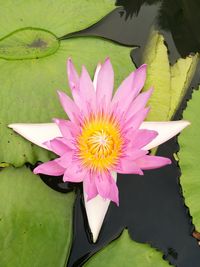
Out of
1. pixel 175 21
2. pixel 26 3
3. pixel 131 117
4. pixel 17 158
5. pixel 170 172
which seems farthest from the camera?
pixel 175 21

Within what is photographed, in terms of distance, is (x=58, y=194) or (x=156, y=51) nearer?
(x=58, y=194)

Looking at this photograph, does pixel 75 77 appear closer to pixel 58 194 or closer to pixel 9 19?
pixel 58 194

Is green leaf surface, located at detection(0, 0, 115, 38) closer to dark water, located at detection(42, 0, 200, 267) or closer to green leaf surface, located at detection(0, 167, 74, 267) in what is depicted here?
dark water, located at detection(42, 0, 200, 267)

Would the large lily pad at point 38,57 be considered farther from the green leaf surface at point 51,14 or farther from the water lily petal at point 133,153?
the water lily petal at point 133,153

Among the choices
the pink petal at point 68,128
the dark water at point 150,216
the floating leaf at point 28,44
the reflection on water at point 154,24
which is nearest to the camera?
the pink petal at point 68,128

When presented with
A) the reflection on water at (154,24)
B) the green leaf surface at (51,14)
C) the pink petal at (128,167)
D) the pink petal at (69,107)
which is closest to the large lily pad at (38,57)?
the green leaf surface at (51,14)

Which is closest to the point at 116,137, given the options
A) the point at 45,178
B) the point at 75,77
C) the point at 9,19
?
the point at 75,77

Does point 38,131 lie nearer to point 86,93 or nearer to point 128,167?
point 86,93
